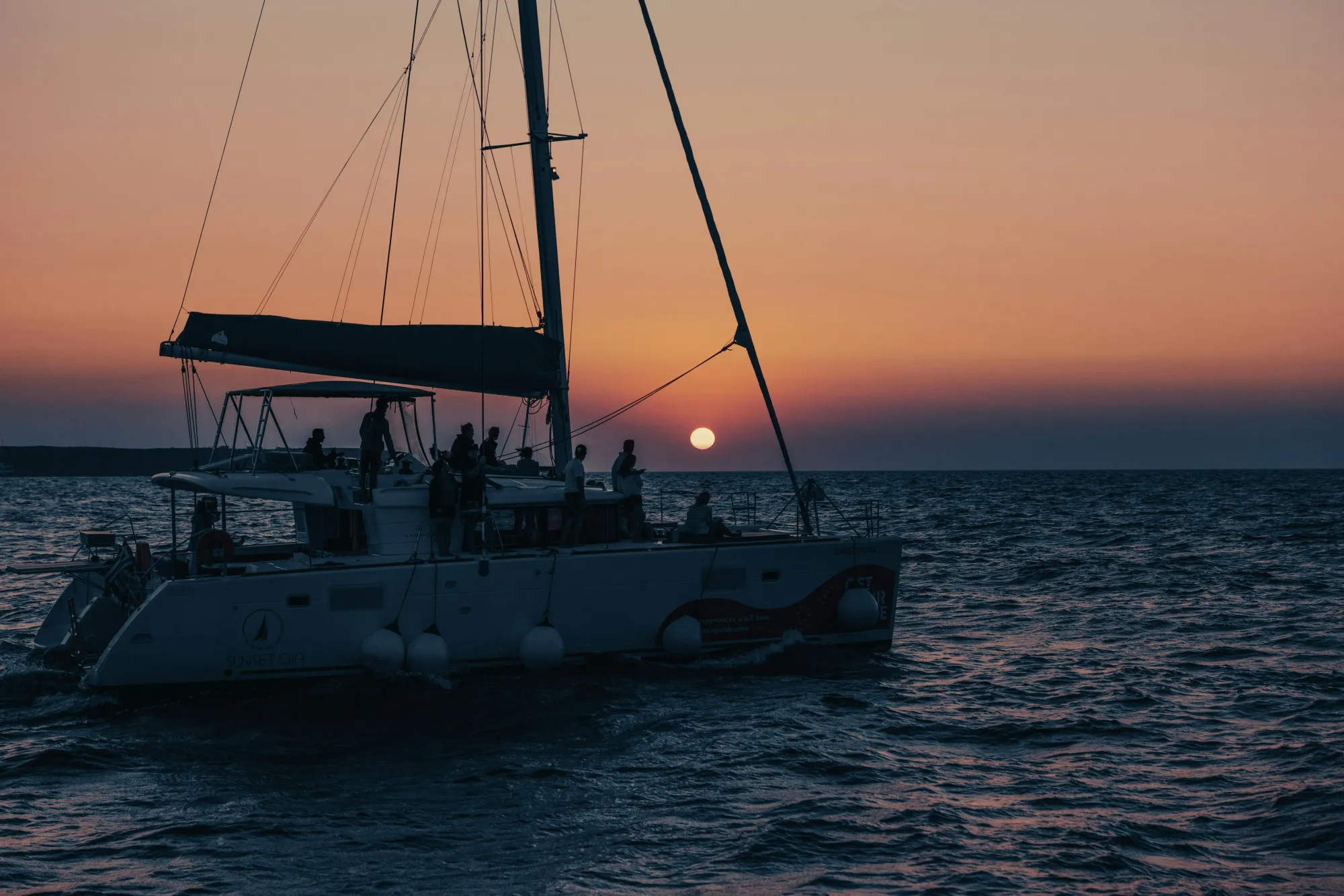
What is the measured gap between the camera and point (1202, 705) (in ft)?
44.2

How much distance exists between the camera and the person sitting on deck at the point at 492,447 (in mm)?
16625

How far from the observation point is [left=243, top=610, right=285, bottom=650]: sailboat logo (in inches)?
516

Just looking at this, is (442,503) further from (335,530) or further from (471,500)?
(335,530)

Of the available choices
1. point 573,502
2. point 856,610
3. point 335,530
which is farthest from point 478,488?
point 856,610

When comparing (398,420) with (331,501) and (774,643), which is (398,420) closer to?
(331,501)

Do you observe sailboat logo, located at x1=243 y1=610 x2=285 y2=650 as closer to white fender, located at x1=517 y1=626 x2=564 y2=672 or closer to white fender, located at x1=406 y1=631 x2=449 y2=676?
white fender, located at x1=406 y1=631 x2=449 y2=676

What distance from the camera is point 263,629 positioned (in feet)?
43.2

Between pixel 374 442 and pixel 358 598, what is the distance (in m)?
2.58

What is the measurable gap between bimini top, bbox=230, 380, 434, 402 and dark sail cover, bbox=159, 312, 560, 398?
0.64 meters

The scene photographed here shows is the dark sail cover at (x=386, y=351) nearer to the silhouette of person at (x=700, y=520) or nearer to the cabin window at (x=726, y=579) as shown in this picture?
the silhouette of person at (x=700, y=520)

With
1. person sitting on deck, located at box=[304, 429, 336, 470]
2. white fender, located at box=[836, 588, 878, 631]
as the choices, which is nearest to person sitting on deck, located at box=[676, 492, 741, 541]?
white fender, located at box=[836, 588, 878, 631]

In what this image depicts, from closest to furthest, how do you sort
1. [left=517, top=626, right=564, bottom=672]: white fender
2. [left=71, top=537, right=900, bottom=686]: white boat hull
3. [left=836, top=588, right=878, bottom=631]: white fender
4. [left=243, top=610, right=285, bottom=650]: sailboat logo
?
[left=71, top=537, right=900, bottom=686]: white boat hull
[left=243, top=610, right=285, bottom=650]: sailboat logo
[left=517, top=626, right=564, bottom=672]: white fender
[left=836, top=588, right=878, bottom=631]: white fender

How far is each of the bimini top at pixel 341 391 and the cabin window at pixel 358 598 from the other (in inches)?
116

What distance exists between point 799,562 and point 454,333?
17.7 ft
